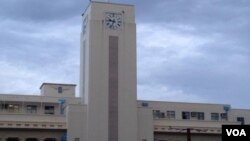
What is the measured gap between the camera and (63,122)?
70812 millimetres

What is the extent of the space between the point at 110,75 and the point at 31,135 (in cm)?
1365

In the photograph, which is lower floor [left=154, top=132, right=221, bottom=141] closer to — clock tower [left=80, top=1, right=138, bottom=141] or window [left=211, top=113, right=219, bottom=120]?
window [left=211, top=113, right=219, bottom=120]

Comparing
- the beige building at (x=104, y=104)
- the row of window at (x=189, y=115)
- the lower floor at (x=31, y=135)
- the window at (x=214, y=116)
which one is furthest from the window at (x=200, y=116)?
the lower floor at (x=31, y=135)

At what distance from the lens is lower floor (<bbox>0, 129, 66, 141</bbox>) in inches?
2746

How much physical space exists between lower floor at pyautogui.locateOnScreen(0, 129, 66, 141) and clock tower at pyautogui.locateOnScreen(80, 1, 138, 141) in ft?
16.4

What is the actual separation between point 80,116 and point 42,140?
21.2ft

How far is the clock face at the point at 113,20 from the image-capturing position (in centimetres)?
7175

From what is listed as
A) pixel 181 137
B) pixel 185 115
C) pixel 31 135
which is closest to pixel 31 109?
pixel 31 135

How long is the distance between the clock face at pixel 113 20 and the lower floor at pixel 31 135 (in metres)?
16.1

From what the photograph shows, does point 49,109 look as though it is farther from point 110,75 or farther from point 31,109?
point 110,75

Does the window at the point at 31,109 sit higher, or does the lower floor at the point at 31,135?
the window at the point at 31,109

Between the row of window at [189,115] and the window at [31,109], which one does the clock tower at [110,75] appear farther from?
the window at [31,109]

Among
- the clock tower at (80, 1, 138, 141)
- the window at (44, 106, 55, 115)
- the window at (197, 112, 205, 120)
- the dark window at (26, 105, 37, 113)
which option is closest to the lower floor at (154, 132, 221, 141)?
the window at (197, 112, 205, 120)

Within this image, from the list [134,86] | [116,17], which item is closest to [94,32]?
[116,17]
